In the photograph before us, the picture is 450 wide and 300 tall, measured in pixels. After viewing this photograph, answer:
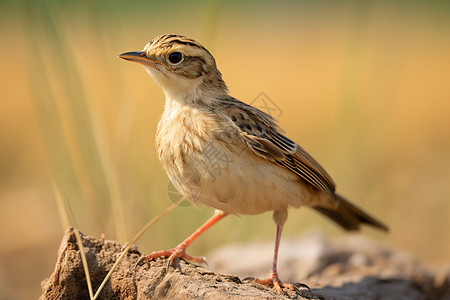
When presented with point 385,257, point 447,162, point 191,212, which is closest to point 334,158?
point 385,257

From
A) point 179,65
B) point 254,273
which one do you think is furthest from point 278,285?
point 254,273

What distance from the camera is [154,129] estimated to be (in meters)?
11.7

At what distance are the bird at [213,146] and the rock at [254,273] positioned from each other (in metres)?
0.29

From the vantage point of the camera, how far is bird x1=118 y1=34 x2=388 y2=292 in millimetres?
4645

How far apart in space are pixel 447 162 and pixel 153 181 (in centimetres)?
679

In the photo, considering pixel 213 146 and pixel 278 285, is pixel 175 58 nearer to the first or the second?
pixel 213 146

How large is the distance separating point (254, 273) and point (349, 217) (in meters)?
1.44

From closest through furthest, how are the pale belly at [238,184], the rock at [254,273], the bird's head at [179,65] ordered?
the rock at [254,273] → the pale belly at [238,184] → the bird's head at [179,65]

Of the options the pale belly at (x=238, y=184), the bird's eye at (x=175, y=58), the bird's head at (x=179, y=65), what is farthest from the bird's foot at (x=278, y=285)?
the bird's eye at (x=175, y=58)

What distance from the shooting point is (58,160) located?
639 cm

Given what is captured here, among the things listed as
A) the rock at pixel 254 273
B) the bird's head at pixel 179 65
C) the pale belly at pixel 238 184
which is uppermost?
the bird's head at pixel 179 65

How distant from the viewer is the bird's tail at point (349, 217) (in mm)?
6641

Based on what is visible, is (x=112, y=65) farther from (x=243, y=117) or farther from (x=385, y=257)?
(x=385, y=257)

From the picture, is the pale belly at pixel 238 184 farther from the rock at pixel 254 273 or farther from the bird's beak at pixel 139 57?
the bird's beak at pixel 139 57
